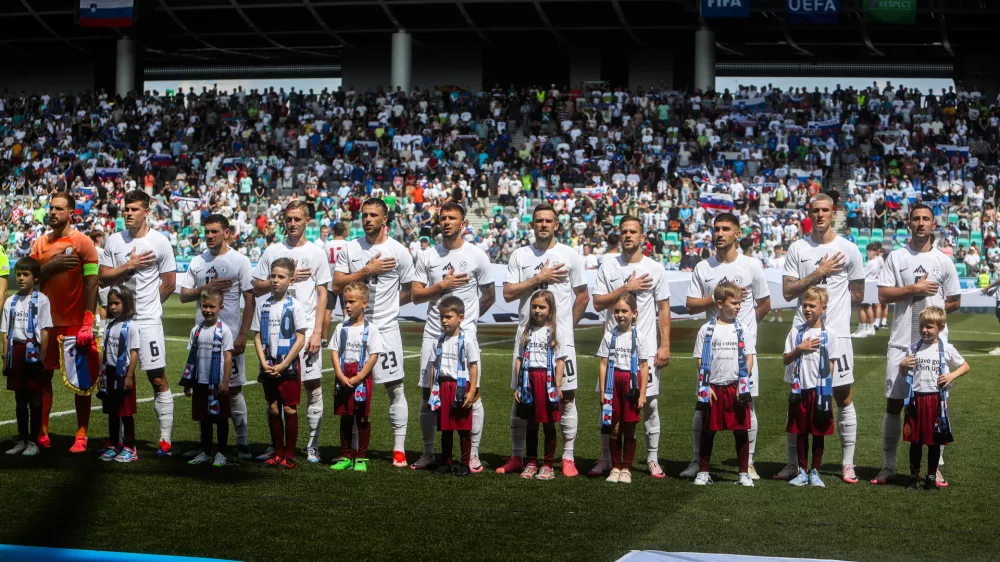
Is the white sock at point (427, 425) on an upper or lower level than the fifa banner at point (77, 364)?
lower

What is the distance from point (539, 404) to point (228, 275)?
278cm

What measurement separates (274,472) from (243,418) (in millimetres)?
852

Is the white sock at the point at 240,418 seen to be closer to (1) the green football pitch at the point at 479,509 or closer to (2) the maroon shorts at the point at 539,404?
(1) the green football pitch at the point at 479,509

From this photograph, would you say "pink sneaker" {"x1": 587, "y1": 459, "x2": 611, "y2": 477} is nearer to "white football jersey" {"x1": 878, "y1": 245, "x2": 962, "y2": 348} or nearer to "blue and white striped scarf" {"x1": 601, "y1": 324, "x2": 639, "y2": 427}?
"blue and white striped scarf" {"x1": 601, "y1": 324, "x2": 639, "y2": 427}

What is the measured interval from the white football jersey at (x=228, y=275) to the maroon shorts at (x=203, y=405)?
24.5 inches

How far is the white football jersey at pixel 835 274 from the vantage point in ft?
27.8

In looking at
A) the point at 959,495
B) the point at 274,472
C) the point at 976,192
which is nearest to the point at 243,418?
the point at 274,472

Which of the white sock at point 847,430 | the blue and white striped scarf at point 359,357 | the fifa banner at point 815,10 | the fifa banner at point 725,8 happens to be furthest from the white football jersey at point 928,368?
the fifa banner at point 815,10

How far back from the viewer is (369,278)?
8742 millimetres

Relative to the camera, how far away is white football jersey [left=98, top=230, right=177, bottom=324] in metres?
8.98

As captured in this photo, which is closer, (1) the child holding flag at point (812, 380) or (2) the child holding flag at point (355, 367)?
(1) the child holding flag at point (812, 380)

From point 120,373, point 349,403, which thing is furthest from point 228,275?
point 349,403

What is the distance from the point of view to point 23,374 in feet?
29.8

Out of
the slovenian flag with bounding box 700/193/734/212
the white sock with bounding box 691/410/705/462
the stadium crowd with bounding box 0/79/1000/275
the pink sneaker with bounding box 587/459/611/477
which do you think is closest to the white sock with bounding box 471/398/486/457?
the pink sneaker with bounding box 587/459/611/477
